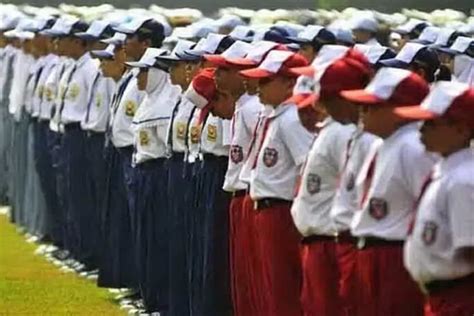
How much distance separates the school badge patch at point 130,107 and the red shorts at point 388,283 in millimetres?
5750

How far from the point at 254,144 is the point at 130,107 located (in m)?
3.78

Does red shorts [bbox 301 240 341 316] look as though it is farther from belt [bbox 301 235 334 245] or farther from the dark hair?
the dark hair

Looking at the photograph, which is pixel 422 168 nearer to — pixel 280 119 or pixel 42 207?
pixel 280 119

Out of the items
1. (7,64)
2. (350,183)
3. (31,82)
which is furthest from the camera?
(7,64)

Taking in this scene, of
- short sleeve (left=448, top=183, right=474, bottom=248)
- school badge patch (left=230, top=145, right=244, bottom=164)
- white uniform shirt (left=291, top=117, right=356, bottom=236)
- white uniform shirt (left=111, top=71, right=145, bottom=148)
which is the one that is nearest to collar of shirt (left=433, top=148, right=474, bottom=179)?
short sleeve (left=448, top=183, right=474, bottom=248)

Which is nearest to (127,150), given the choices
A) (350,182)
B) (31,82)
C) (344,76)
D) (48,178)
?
(48,178)

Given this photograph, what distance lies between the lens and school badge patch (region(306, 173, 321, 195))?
962 cm

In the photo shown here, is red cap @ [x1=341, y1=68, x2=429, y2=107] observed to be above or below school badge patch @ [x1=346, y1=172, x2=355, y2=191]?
above

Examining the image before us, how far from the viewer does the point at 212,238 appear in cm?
1198

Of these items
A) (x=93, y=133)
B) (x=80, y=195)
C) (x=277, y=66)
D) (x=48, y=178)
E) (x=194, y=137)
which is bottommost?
(x=48, y=178)

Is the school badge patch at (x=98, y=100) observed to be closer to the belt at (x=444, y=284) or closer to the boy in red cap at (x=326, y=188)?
the boy in red cap at (x=326, y=188)

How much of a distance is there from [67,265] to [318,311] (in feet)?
25.8

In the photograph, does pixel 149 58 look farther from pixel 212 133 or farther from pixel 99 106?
pixel 212 133

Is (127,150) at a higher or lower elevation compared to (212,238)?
higher
